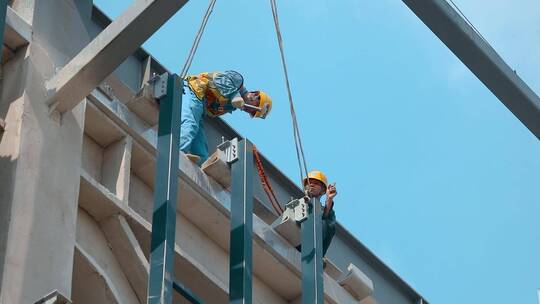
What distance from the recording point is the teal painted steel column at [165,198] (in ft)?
39.8

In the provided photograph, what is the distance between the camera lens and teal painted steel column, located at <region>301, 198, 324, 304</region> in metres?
13.8

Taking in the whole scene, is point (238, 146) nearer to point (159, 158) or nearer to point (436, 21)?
point (159, 158)

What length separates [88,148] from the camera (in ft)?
47.2

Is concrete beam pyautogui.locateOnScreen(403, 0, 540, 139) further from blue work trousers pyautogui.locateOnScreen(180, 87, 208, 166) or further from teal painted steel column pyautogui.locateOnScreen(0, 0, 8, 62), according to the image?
blue work trousers pyautogui.locateOnScreen(180, 87, 208, 166)

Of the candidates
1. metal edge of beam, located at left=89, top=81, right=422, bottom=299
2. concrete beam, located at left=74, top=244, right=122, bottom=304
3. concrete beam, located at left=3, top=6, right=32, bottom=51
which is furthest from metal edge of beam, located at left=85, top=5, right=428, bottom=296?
concrete beam, located at left=74, top=244, right=122, bottom=304

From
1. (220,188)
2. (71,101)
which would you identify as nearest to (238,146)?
(220,188)

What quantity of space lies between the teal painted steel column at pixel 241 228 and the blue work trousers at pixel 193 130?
1.34 metres

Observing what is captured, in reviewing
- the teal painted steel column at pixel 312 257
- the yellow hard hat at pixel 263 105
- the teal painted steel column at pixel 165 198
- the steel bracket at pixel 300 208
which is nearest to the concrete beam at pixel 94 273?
the teal painted steel column at pixel 165 198

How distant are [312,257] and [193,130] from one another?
2621 mm

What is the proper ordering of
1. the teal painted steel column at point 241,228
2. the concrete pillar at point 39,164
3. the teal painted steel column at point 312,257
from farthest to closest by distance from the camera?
1. the teal painted steel column at point 312,257
2. the teal painted steel column at point 241,228
3. the concrete pillar at point 39,164

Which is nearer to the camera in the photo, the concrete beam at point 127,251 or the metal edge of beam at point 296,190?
the concrete beam at point 127,251

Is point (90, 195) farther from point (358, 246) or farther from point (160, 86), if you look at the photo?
point (358, 246)

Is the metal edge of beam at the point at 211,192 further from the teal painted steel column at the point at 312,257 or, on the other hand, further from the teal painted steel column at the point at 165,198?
the teal painted steel column at the point at 165,198

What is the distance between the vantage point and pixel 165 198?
41.7 ft
